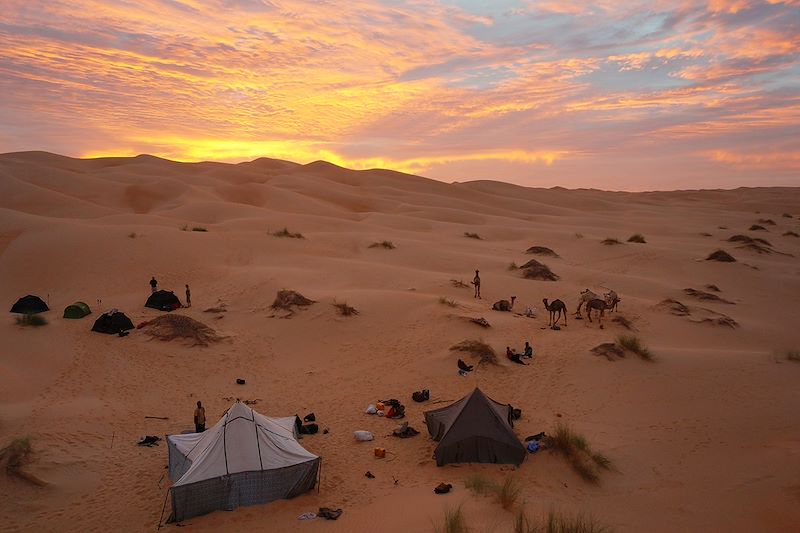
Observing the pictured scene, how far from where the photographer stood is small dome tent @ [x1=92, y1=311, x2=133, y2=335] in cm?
1966

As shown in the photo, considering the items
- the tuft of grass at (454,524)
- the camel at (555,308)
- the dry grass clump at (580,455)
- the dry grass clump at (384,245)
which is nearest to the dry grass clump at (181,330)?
the camel at (555,308)

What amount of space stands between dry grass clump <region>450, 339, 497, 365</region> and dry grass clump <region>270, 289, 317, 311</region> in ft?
23.8

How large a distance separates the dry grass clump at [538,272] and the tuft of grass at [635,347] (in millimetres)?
11489

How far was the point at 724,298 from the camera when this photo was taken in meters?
27.0

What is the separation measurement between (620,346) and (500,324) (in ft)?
15.5

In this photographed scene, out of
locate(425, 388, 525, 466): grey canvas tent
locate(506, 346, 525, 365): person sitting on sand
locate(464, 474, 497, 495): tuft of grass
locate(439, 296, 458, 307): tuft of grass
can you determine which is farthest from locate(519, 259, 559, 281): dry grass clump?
locate(464, 474, 497, 495): tuft of grass

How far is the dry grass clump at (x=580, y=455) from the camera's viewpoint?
10906 mm

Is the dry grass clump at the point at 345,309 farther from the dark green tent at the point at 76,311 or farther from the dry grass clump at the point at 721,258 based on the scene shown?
the dry grass clump at the point at 721,258

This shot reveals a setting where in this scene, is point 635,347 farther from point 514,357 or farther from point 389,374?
point 389,374

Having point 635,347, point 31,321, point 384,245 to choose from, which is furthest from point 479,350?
point 384,245

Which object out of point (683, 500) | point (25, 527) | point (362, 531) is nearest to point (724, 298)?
point (683, 500)

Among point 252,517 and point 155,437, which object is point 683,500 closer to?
point 252,517

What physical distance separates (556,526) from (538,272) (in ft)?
73.3

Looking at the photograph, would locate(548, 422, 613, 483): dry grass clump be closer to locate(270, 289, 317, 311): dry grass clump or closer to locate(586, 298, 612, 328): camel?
locate(586, 298, 612, 328): camel
